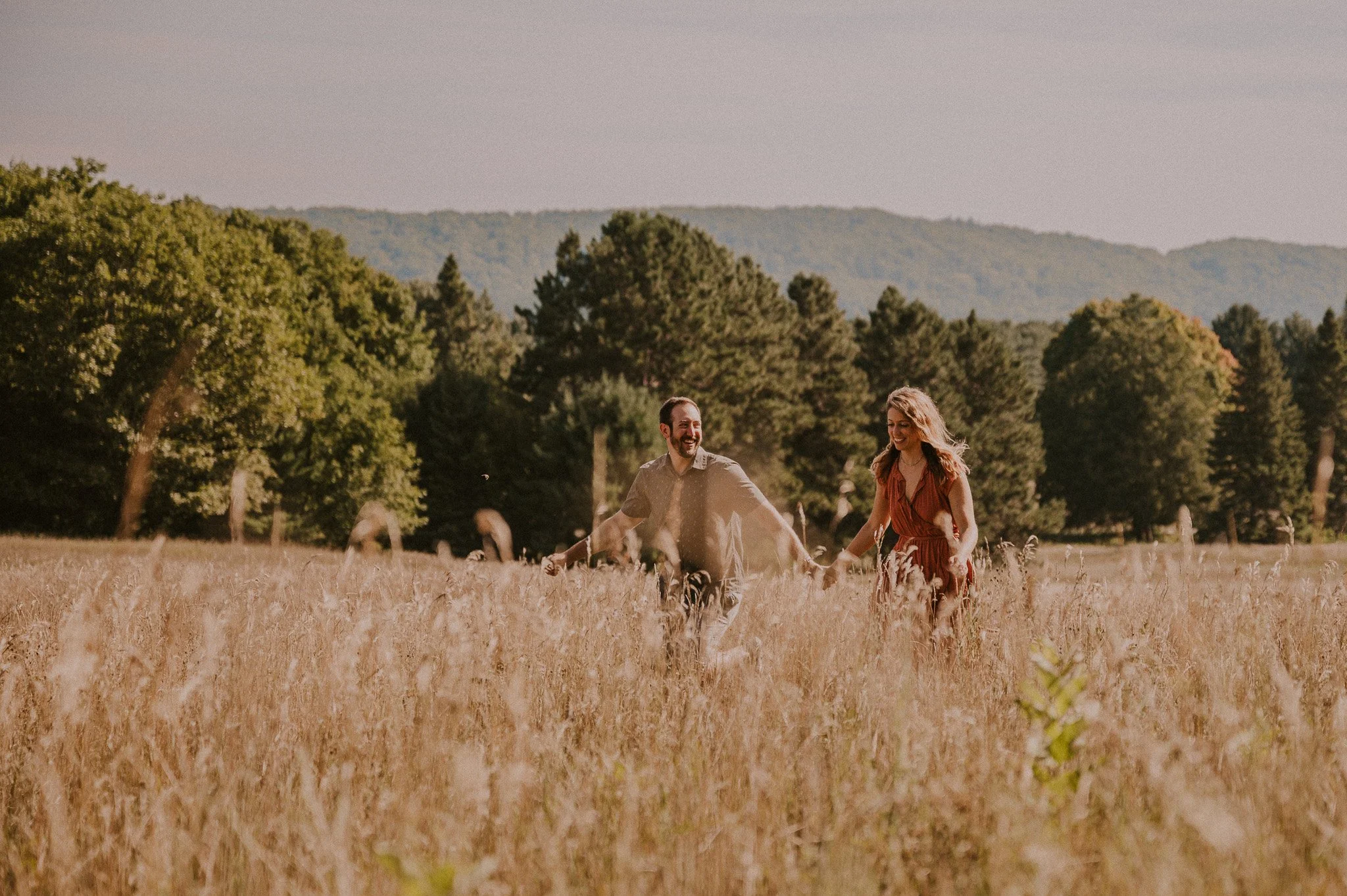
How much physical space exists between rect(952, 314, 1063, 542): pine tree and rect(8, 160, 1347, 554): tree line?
0.14 m

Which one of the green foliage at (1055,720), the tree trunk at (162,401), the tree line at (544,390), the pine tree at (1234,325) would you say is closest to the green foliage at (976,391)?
the tree line at (544,390)

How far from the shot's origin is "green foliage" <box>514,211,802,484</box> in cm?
4081

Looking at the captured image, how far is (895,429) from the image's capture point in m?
5.96

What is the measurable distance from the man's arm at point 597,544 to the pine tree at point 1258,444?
55843mm

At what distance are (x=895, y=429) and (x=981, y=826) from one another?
318 centimetres

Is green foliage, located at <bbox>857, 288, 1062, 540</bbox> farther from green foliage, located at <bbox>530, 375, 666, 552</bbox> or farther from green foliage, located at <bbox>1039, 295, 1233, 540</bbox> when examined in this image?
green foliage, located at <bbox>530, 375, 666, 552</bbox>

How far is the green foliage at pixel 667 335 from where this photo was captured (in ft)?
134

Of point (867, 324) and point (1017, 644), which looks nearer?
point (1017, 644)

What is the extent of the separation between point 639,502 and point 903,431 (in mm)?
1550

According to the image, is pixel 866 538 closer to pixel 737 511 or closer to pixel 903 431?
pixel 903 431

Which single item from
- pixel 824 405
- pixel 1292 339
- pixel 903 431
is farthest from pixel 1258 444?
pixel 903 431

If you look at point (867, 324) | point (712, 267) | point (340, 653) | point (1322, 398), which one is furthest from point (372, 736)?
point (1322, 398)

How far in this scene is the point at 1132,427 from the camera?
56.6m

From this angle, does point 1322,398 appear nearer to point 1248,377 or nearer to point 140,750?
point 1248,377
